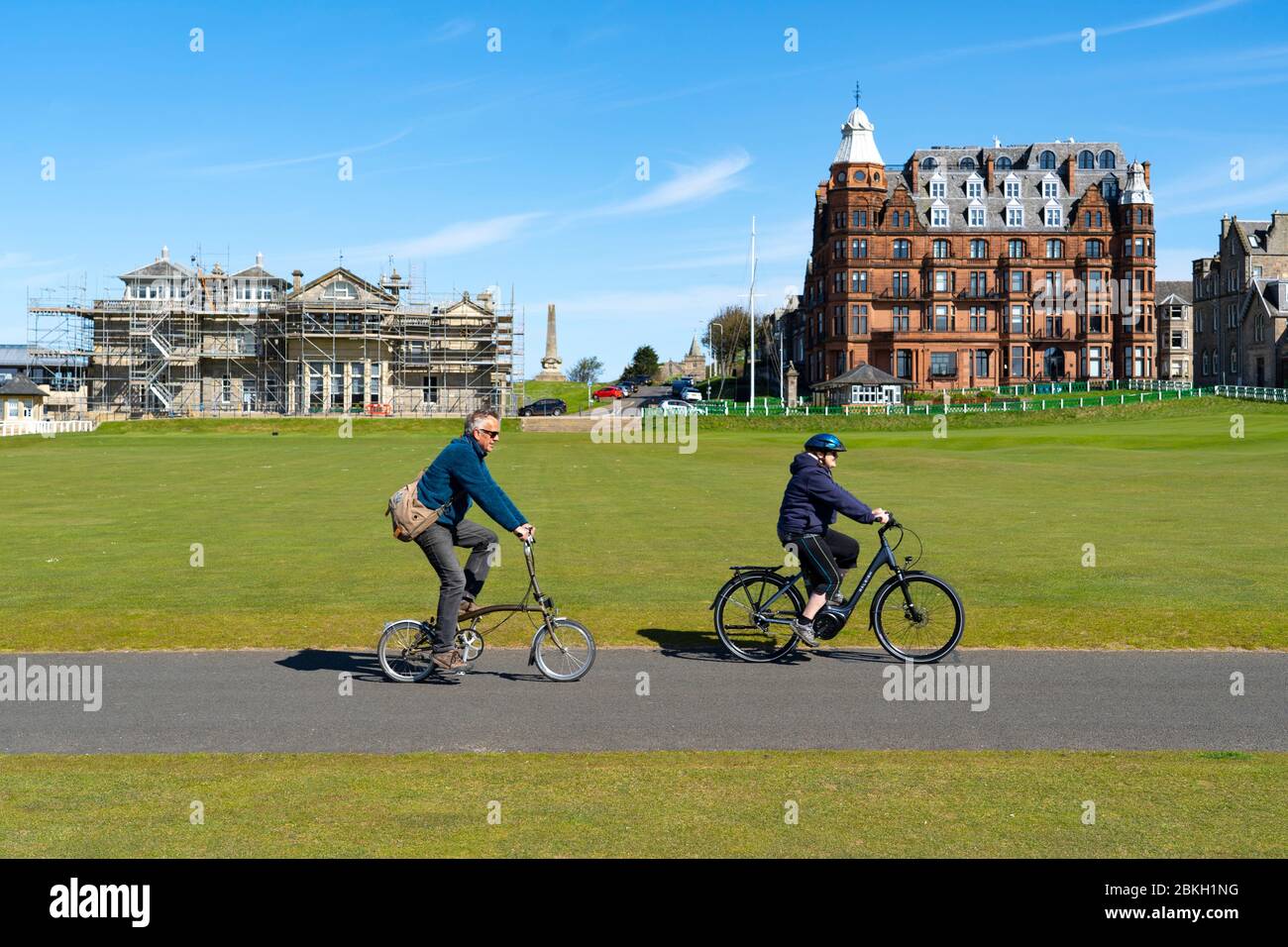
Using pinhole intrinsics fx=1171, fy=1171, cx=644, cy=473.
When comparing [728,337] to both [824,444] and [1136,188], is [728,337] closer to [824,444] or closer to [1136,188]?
[1136,188]

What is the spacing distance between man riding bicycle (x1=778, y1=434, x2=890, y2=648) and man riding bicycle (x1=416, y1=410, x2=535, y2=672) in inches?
114

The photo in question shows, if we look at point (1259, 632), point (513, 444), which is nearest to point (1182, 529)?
point (1259, 632)

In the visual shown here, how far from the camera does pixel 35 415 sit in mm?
98750

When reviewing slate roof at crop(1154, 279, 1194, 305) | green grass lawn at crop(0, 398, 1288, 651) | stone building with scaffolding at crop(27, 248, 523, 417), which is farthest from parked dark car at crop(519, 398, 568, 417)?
slate roof at crop(1154, 279, 1194, 305)

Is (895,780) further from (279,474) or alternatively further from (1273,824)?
(279,474)

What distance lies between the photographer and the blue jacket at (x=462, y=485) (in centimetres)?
1091

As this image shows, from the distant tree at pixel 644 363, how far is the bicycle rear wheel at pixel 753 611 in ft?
478

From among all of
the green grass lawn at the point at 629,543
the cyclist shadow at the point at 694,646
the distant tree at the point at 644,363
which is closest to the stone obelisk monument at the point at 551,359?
the distant tree at the point at 644,363

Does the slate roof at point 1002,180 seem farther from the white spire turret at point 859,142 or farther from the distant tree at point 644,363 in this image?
the distant tree at point 644,363

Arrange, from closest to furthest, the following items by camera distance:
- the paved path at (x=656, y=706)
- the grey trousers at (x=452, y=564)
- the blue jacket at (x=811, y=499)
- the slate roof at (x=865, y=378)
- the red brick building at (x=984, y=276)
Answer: the paved path at (x=656, y=706), the grey trousers at (x=452, y=564), the blue jacket at (x=811, y=499), the slate roof at (x=865, y=378), the red brick building at (x=984, y=276)

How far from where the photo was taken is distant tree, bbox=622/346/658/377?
158 m

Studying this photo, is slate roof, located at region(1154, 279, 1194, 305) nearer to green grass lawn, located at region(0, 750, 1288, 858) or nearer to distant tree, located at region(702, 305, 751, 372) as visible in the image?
distant tree, located at region(702, 305, 751, 372)

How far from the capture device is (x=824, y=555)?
12125 mm
